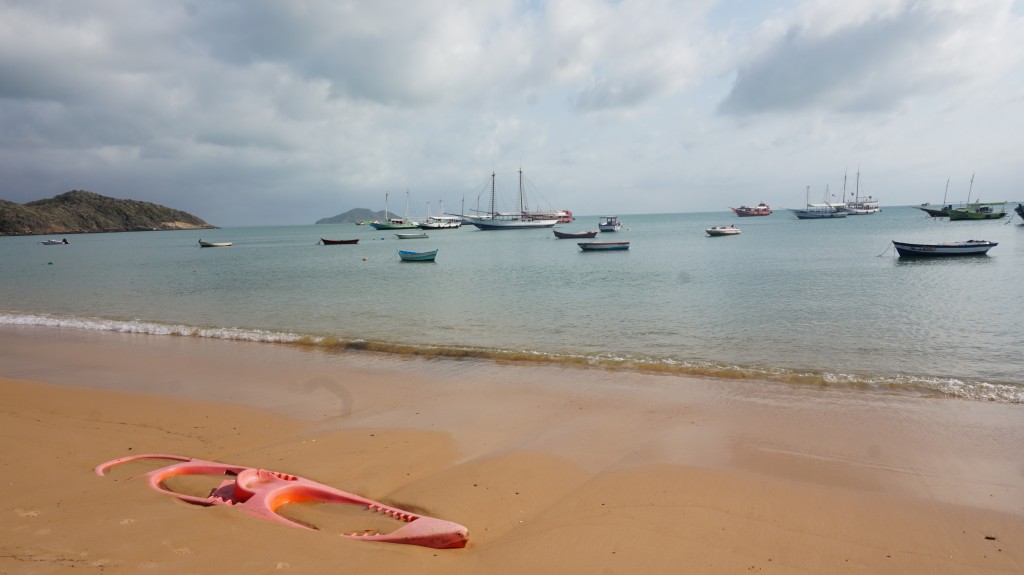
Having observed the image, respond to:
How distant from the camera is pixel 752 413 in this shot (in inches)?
352

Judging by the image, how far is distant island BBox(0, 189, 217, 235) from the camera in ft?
506

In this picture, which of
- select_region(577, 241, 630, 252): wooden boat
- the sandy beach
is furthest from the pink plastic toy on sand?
select_region(577, 241, 630, 252): wooden boat

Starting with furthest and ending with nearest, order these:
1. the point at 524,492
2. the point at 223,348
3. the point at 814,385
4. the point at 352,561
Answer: the point at 223,348 < the point at 814,385 < the point at 524,492 < the point at 352,561

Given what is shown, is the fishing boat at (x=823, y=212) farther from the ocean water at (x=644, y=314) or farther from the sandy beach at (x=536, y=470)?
the sandy beach at (x=536, y=470)

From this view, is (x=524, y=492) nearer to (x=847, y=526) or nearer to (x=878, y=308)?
(x=847, y=526)

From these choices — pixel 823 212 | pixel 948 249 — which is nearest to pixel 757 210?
pixel 823 212

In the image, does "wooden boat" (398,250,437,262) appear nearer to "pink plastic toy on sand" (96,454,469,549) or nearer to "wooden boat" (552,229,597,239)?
"wooden boat" (552,229,597,239)

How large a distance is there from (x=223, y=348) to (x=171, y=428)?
291 inches

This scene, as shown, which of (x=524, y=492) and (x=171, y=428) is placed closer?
(x=524, y=492)

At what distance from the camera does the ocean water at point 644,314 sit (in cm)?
1266

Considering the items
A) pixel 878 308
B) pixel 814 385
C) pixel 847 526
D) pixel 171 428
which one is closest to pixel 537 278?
pixel 878 308

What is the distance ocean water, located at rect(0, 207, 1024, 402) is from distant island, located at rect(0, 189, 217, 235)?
154 metres

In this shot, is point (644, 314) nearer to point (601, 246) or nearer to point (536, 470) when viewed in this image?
point (536, 470)

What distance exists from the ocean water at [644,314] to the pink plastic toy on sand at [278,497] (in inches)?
302
